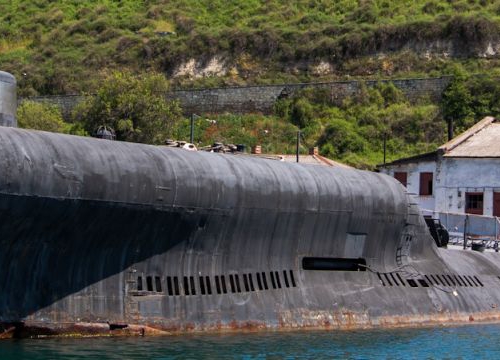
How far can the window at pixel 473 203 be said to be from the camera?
5028 cm

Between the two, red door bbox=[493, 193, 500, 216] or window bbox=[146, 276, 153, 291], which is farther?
red door bbox=[493, 193, 500, 216]

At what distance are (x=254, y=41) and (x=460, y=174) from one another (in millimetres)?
30542

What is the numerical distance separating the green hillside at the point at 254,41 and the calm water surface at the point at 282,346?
46.9 metres

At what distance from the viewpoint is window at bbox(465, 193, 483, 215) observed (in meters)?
50.3

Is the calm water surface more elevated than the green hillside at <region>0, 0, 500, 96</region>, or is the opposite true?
the green hillside at <region>0, 0, 500, 96</region>

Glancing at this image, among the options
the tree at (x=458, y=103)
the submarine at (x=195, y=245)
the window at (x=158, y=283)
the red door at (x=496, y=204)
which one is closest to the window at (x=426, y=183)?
the red door at (x=496, y=204)

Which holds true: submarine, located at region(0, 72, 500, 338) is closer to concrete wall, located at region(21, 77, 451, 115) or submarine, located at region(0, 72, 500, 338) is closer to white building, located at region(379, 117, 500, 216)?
white building, located at region(379, 117, 500, 216)

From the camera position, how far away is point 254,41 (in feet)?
255

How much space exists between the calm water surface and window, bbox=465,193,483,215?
81.3 ft

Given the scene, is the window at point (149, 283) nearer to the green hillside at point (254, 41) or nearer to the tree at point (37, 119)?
the tree at point (37, 119)

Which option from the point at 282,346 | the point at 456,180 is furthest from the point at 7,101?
the point at 456,180

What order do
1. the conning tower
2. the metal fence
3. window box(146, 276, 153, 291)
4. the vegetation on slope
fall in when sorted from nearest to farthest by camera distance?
window box(146, 276, 153, 291), the conning tower, the metal fence, the vegetation on slope

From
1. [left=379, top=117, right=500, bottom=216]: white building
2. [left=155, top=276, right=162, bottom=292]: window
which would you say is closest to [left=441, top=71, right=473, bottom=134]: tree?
[left=379, top=117, right=500, bottom=216]: white building

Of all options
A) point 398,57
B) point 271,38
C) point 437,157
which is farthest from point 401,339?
point 271,38
